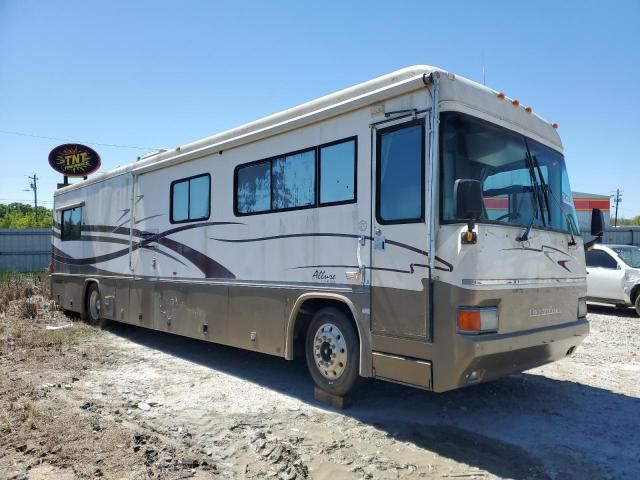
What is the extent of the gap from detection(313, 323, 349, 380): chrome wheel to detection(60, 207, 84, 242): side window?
8135 millimetres

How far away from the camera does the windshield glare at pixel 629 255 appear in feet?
40.8

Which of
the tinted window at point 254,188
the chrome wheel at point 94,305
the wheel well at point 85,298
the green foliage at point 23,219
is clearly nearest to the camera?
the tinted window at point 254,188

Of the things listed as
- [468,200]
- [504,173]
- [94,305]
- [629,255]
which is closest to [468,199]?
[468,200]

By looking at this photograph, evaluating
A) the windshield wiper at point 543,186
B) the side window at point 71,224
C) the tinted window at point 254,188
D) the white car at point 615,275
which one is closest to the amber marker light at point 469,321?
the windshield wiper at point 543,186

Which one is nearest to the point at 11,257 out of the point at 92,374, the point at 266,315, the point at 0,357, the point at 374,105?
the point at 0,357

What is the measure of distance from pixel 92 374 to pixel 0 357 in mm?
2144

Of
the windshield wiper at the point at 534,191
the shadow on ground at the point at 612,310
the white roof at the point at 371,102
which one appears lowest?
the shadow on ground at the point at 612,310

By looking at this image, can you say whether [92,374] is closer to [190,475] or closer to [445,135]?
[190,475]

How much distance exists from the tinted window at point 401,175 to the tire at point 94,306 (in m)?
7.84

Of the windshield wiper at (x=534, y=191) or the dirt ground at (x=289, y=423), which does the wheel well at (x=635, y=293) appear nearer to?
the dirt ground at (x=289, y=423)

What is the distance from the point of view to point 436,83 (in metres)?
4.69

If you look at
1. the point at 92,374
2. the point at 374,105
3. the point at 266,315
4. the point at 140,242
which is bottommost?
the point at 92,374

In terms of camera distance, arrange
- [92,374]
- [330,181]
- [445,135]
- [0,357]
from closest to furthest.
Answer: [445,135] → [330,181] → [92,374] → [0,357]

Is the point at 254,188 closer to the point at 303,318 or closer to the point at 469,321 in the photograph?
the point at 303,318
